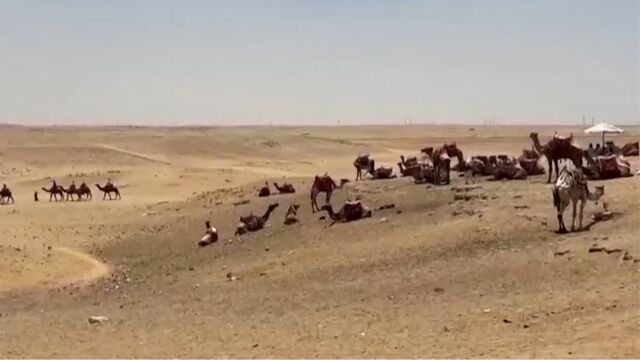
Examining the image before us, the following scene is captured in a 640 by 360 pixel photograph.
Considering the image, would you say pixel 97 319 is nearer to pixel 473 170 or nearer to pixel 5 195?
pixel 473 170

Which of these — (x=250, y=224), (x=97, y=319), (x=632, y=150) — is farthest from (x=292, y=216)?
(x=632, y=150)

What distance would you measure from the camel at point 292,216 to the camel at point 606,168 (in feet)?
25.2

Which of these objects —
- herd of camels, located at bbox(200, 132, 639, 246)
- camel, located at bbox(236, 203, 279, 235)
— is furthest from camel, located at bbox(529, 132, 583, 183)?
camel, located at bbox(236, 203, 279, 235)

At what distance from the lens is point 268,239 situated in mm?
22469

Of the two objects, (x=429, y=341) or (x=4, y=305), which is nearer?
(x=429, y=341)

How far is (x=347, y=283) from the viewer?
16.5 metres

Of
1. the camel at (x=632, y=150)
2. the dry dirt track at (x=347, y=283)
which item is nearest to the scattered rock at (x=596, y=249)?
the dry dirt track at (x=347, y=283)

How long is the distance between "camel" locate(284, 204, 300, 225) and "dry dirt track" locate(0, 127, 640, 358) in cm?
29

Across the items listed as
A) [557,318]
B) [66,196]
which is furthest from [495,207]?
[66,196]

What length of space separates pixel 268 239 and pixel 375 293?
7.45 m

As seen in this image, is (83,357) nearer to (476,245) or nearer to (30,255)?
(476,245)

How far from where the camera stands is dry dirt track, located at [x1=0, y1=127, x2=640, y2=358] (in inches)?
469

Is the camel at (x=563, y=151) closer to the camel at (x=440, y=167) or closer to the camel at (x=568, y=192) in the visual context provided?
the camel at (x=440, y=167)

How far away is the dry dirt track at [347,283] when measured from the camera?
469 inches
